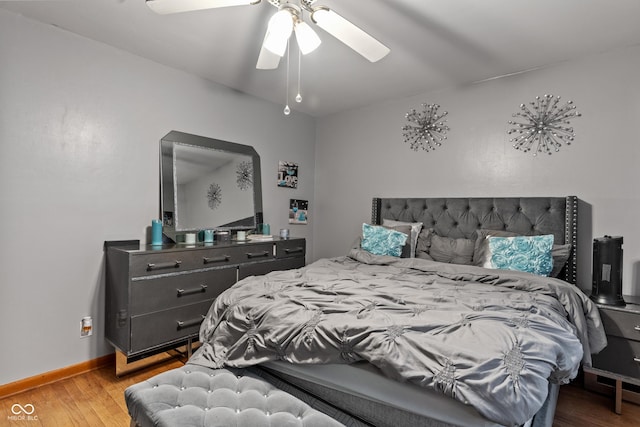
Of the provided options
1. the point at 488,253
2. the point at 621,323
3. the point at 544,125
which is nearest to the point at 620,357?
the point at 621,323

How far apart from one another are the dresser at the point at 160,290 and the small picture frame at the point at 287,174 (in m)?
1.21

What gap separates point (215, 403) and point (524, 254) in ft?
7.13

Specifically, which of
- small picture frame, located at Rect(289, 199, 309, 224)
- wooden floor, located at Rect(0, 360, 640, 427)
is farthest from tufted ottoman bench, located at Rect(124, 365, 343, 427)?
small picture frame, located at Rect(289, 199, 309, 224)

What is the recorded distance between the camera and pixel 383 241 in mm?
2996

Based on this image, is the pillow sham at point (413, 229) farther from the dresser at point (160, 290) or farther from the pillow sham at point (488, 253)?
the dresser at point (160, 290)

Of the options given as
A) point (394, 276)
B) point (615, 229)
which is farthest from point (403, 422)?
point (615, 229)

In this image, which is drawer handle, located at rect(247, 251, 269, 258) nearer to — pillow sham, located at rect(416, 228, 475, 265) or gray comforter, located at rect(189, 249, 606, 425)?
gray comforter, located at rect(189, 249, 606, 425)

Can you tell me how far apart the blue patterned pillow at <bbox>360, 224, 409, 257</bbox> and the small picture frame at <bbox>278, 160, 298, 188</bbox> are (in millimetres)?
1236

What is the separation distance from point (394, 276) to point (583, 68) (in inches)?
85.0

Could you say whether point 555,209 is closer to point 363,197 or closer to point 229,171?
point 363,197

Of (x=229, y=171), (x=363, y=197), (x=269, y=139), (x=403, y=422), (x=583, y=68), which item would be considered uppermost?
(x=583, y=68)

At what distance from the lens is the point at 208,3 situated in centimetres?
157

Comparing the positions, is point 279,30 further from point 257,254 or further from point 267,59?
point 257,254

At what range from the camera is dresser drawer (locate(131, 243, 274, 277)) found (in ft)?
7.39
